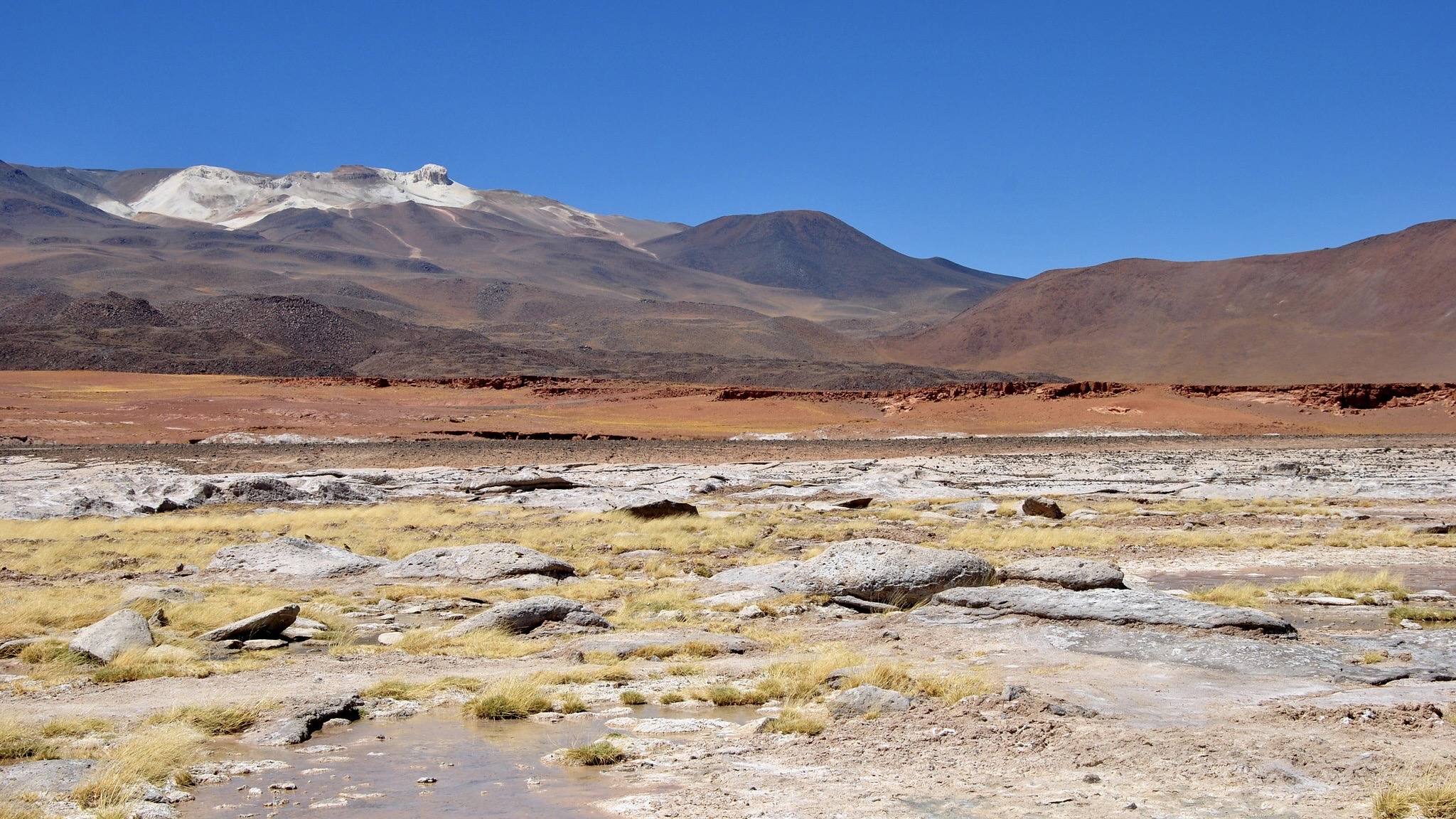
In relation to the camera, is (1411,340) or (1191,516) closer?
(1191,516)

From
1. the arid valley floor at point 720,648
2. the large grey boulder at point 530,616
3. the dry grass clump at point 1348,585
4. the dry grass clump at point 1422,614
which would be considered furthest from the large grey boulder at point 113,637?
the dry grass clump at point 1348,585

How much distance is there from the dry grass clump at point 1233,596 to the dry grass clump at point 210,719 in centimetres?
1002

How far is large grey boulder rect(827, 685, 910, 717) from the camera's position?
8.57 metres

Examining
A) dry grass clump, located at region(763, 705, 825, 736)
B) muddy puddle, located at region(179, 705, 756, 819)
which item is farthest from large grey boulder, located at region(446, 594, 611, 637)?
dry grass clump, located at region(763, 705, 825, 736)

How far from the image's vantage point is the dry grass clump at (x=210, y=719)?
8.39 m

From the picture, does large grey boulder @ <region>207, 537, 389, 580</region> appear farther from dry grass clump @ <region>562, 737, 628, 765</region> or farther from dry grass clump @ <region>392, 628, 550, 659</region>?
dry grass clump @ <region>562, 737, 628, 765</region>

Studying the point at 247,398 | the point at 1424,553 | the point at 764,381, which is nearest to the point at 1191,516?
the point at 1424,553

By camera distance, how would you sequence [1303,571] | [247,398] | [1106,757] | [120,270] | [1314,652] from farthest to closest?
[120,270]
[247,398]
[1303,571]
[1314,652]
[1106,757]

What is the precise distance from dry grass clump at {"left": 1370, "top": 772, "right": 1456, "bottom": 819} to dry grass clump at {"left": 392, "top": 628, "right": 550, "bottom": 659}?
24.7 feet

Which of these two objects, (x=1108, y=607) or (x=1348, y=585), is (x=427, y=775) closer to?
(x=1108, y=607)

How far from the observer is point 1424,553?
17438 millimetres

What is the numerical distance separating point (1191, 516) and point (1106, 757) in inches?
706

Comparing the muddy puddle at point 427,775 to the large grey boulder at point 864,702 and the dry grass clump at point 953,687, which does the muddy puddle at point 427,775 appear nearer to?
the large grey boulder at point 864,702

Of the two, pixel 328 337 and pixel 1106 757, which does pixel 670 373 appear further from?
pixel 1106 757
